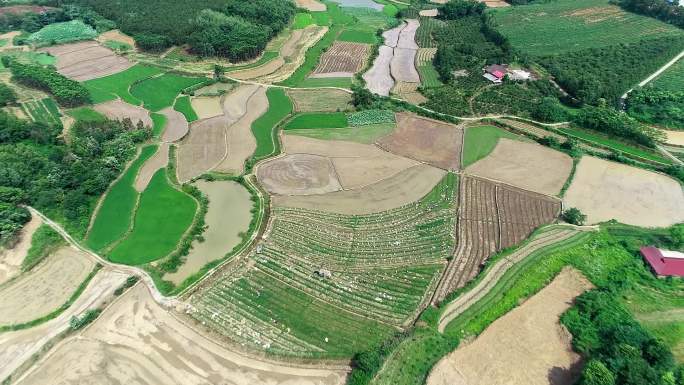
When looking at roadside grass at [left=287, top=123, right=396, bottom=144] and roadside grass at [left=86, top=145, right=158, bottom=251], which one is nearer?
roadside grass at [left=86, top=145, right=158, bottom=251]

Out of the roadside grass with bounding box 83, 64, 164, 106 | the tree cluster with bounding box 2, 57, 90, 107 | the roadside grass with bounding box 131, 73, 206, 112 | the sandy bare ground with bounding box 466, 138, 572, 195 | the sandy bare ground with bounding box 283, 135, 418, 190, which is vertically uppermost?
the tree cluster with bounding box 2, 57, 90, 107

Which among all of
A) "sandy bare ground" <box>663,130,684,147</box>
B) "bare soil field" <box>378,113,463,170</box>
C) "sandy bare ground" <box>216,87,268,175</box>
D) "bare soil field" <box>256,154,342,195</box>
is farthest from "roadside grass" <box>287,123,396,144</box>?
"sandy bare ground" <box>663,130,684,147</box>

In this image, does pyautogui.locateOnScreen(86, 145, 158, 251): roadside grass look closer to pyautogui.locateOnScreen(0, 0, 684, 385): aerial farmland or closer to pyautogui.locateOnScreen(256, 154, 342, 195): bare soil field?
pyautogui.locateOnScreen(0, 0, 684, 385): aerial farmland

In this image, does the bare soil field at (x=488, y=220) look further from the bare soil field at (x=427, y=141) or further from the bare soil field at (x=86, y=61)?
the bare soil field at (x=86, y=61)

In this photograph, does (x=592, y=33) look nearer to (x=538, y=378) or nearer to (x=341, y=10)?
(x=341, y=10)

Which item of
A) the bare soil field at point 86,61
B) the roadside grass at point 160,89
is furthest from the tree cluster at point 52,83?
the roadside grass at point 160,89

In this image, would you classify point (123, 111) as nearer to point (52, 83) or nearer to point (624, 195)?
A: point (52, 83)

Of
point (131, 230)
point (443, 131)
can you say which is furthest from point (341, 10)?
point (131, 230)
